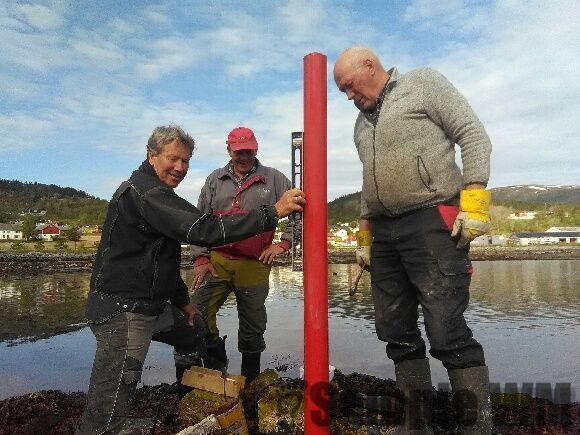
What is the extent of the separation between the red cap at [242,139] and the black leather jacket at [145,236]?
1.86 metres

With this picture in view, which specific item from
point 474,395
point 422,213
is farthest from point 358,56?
point 474,395

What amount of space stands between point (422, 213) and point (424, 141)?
49 cm

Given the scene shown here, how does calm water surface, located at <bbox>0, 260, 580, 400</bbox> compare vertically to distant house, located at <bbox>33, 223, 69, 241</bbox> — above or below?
below

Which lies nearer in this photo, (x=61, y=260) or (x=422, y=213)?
(x=422, y=213)

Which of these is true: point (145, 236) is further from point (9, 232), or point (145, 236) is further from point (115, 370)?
point (9, 232)

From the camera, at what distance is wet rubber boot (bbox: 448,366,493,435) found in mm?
3123

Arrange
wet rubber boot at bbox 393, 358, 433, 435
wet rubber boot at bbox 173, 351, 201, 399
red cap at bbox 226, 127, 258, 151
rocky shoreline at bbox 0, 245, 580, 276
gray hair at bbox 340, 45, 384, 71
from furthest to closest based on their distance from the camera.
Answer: rocky shoreline at bbox 0, 245, 580, 276, red cap at bbox 226, 127, 258, 151, wet rubber boot at bbox 173, 351, 201, 399, wet rubber boot at bbox 393, 358, 433, 435, gray hair at bbox 340, 45, 384, 71

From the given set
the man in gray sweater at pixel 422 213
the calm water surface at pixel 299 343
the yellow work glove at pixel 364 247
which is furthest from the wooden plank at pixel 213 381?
the calm water surface at pixel 299 343

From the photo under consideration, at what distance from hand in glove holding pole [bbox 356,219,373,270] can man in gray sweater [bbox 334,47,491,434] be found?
0.24 metres

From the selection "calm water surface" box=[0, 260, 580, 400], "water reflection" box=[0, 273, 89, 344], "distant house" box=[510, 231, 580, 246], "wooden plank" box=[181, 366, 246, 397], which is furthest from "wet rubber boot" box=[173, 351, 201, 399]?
"distant house" box=[510, 231, 580, 246]

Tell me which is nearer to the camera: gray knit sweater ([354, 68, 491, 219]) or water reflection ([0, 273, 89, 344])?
gray knit sweater ([354, 68, 491, 219])

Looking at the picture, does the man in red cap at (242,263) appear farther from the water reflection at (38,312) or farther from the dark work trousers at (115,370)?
the water reflection at (38,312)

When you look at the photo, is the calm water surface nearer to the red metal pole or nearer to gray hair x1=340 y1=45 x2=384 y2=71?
the red metal pole

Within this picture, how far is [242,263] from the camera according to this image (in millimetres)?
5211
